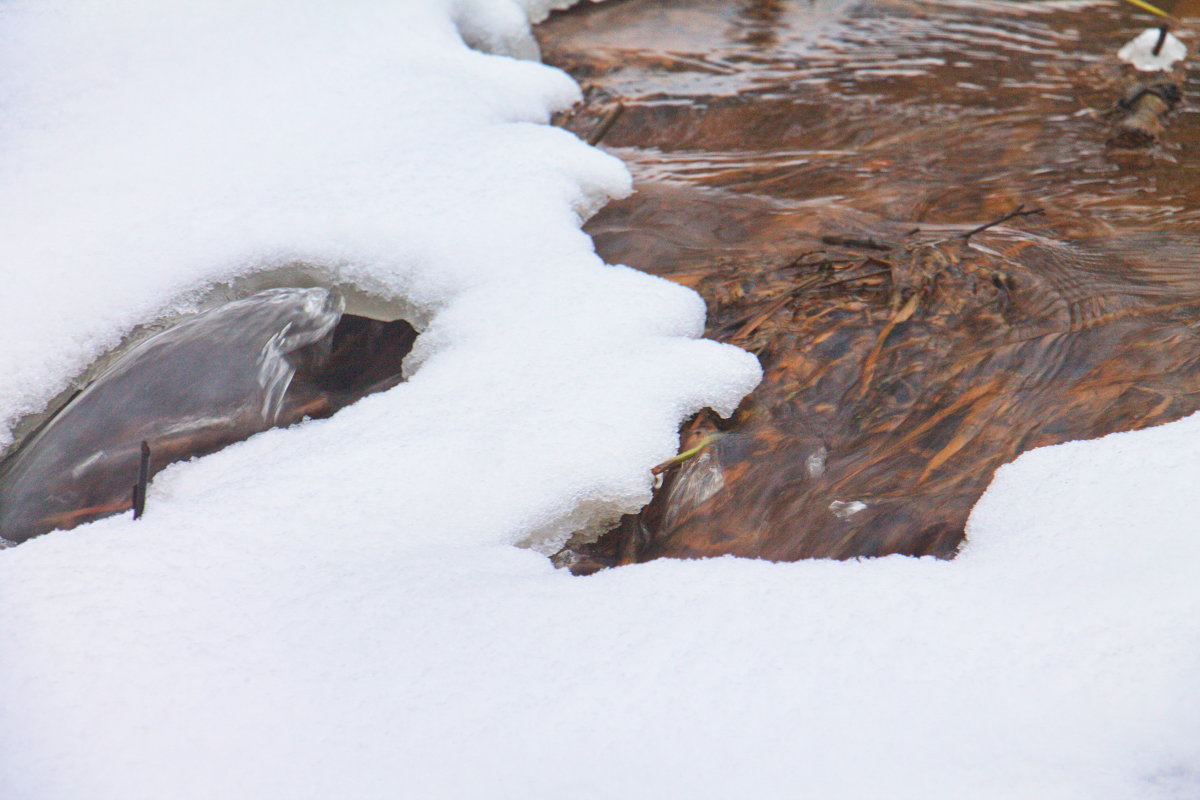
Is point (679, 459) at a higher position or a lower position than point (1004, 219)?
lower

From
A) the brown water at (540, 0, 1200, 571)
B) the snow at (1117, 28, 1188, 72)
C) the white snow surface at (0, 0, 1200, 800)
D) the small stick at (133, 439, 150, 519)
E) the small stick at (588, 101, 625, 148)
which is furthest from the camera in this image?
the snow at (1117, 28, 1188, 72)

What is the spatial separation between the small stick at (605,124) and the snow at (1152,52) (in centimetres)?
163

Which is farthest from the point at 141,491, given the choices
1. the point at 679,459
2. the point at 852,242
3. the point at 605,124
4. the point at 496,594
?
the point at 605,124

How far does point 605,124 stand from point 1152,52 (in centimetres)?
176

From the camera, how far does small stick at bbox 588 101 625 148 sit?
2.53m

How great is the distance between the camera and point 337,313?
1.75 m

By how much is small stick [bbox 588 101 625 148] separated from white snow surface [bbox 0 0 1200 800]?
0.72 m

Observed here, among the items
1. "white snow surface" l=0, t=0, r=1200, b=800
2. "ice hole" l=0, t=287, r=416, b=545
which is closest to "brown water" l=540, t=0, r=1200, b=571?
"white snow surface" l=0, t=0, r=1200, b=800

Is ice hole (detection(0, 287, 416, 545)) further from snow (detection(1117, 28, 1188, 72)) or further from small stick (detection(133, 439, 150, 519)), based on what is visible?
snow (detection(1117, 28, 1188, 72))

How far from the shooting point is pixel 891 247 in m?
1.84

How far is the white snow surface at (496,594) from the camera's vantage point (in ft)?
3.11

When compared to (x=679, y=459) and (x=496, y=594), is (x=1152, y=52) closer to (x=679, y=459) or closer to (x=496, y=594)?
(x=679, y=459)

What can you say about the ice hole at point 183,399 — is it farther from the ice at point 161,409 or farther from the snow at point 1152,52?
the snow at point 1152,52

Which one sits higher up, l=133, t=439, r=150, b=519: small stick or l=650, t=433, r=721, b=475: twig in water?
l=133, t=439, r=150, b=519: small stick
